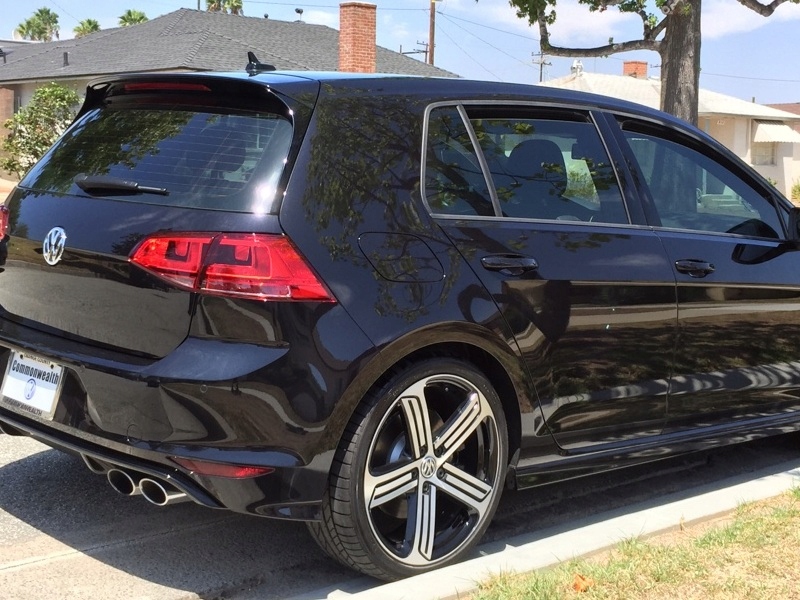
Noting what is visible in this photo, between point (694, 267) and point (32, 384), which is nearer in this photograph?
point (32, 384)

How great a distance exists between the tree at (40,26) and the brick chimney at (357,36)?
62123 millimetres

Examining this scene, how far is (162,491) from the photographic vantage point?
343 cm

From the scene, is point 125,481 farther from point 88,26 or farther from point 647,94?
point 88,26

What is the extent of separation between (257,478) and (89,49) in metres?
35.9

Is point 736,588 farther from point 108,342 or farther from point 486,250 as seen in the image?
point 108,342

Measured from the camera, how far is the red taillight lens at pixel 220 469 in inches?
131

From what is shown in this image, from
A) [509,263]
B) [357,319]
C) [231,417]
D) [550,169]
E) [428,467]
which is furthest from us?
[550,169]

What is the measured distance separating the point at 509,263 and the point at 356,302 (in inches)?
29.7

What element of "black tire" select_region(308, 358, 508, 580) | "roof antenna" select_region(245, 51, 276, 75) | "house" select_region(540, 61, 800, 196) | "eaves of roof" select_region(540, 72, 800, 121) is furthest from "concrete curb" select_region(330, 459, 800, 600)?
"house" select_region(540, 61, 800, 196)

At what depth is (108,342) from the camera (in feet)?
11.6

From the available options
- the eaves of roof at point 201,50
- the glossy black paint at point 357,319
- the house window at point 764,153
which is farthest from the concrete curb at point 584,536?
the house window at point 764,153

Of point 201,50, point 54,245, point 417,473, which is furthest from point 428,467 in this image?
point 201,50

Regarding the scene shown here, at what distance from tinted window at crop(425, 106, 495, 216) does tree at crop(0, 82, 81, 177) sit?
913 inches

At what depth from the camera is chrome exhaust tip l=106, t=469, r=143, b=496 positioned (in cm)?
349
